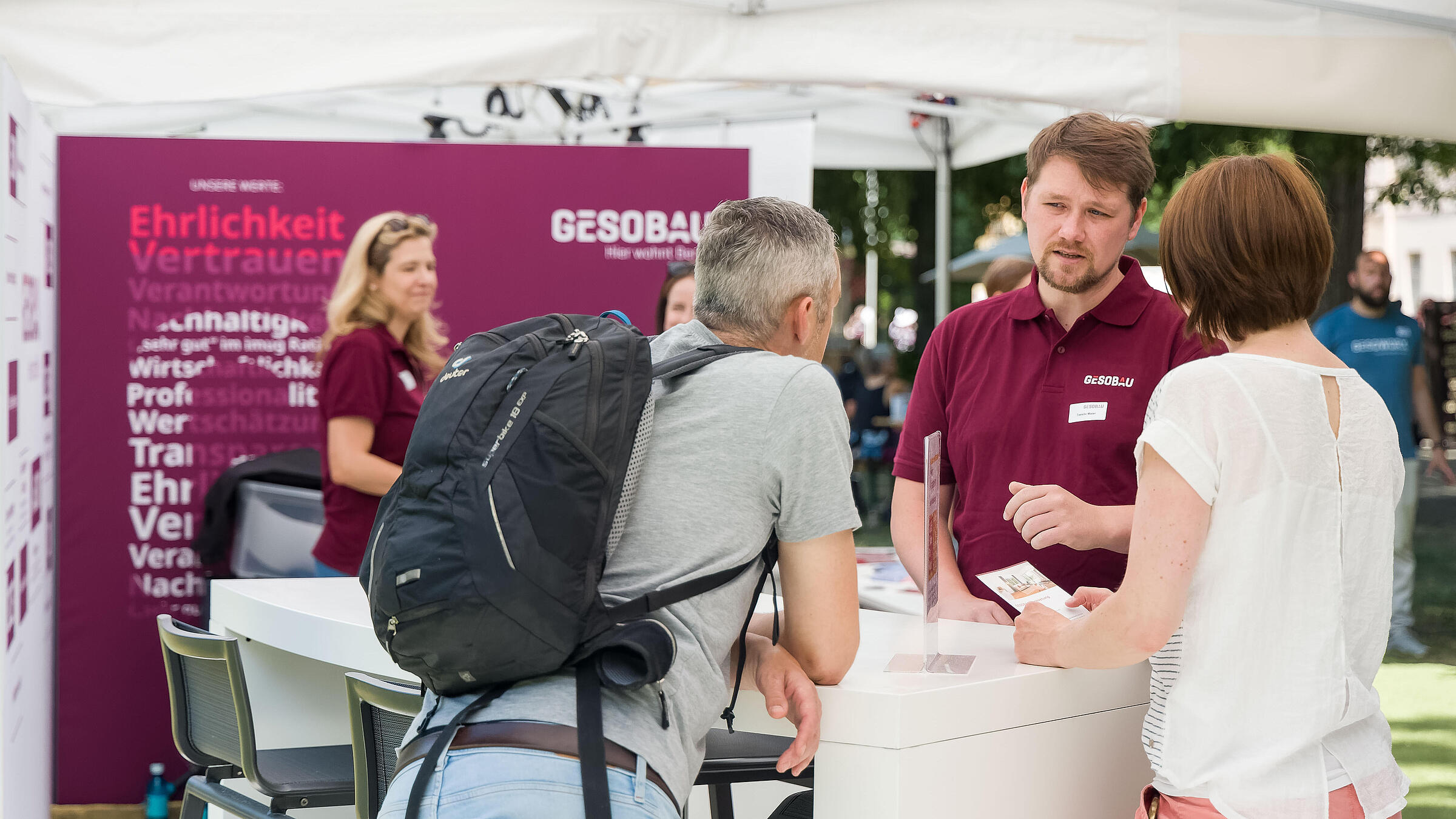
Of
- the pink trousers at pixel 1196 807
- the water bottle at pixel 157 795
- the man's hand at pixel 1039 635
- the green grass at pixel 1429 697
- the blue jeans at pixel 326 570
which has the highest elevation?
the man's hand at pixel 1039 635

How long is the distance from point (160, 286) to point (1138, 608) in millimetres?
3324

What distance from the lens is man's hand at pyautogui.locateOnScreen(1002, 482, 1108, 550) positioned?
174 cm

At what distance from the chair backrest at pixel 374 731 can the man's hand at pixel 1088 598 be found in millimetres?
996

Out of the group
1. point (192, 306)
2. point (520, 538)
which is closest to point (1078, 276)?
point (520, 538)

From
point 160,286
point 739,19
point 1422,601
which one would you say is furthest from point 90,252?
point 1422,601

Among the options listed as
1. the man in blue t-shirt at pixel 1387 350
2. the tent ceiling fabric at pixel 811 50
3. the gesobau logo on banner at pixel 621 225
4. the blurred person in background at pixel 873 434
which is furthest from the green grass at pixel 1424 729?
the blurred person in background at pixel 873 434

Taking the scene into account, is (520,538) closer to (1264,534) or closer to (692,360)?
(692,360)

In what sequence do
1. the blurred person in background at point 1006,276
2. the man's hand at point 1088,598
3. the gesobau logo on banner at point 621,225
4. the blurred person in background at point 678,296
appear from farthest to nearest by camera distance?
1. the blurred person in background at point 1006,276
2. the gesobau logo on banner at point 621,225
3. the blurred person in background at point 678,296
4. the man's hand at point 1088,598

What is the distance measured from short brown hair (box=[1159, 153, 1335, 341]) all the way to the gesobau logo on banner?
107 inches

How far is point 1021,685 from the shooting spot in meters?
1.62

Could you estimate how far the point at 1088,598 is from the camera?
5.82ft

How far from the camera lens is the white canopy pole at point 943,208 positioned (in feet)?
22.5

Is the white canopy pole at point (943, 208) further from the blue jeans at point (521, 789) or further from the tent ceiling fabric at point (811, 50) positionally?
the blue jeans at point (521, 789)

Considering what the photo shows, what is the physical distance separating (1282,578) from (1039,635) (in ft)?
1.27
